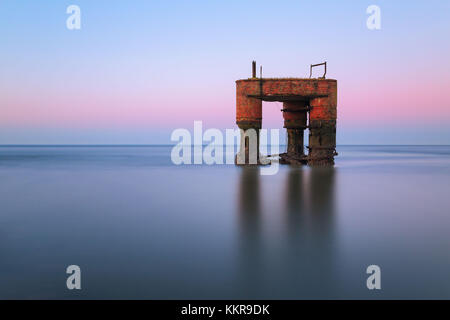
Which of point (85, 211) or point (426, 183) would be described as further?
point (426, 183)

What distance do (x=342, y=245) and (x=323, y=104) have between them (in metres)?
18.1

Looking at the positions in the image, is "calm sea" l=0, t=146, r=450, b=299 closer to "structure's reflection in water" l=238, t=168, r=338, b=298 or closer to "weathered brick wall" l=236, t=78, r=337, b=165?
"structure's reflection in water" l=238, t=168, r=338, b=298

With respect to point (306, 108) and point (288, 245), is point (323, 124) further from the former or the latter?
point (288, 245)

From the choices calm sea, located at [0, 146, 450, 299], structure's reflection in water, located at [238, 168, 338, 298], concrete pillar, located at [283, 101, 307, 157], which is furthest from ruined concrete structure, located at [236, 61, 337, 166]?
structure's reflection in water, located at [238, 168, 338, 298]

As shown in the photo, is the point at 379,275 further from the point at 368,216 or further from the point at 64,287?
the point at 368,216

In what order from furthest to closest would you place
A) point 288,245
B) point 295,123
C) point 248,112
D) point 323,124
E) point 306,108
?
point 295,123, point 306,108, point 323,124, point 248,112, point 288,245

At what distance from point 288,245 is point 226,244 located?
131cm

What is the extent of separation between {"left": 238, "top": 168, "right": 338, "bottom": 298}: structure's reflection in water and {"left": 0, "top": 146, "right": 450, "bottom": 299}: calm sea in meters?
0.03

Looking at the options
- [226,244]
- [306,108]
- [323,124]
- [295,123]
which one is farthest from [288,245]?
[295,123]

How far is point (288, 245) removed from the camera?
8.55 meters

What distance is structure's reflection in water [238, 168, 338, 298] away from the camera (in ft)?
20.4

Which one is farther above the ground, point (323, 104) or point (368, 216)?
point (323, 104)

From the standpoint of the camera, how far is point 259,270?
22.7ft
